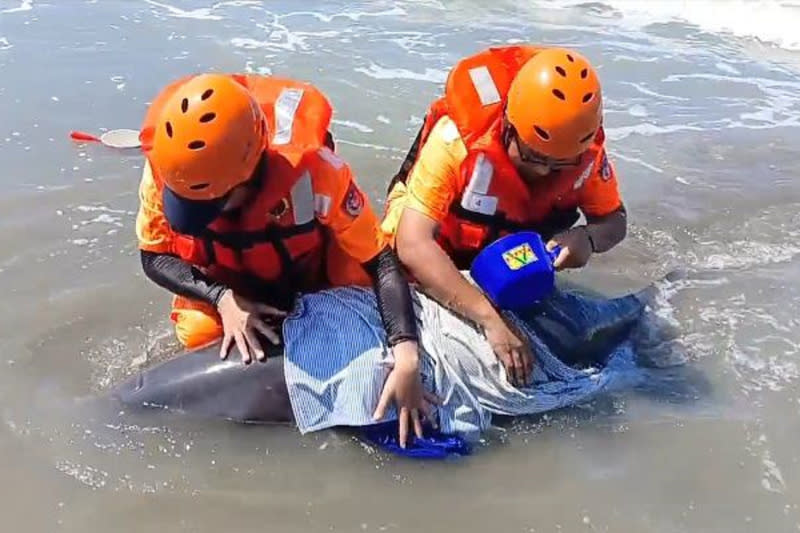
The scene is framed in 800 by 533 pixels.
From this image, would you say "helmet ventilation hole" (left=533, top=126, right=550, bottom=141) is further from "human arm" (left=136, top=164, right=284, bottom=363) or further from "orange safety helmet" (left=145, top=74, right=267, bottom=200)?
"human arm" (left=136, top=164, right=284, bottom=363)

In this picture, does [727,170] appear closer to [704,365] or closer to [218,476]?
[704,365]

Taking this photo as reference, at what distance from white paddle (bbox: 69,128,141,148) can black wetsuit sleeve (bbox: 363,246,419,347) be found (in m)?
3.27

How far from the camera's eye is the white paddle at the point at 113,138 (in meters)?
6.73

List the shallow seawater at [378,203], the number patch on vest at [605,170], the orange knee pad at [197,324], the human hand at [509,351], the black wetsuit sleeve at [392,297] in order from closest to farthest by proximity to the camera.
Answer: the shallow seawater at [378,203] → the black wetsuit sleeve at [392,297] → the human hand at [509,351] → the orange knee pad at [197,324] → the number patch on vest at [605,170]

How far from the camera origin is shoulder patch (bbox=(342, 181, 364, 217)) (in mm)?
3988

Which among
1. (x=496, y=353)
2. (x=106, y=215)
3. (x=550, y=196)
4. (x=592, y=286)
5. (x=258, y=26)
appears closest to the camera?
(x=496, y=353)

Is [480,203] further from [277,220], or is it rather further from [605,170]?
[277,220]

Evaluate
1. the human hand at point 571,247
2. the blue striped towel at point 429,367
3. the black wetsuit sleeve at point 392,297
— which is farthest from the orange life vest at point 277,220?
the human hand at point 571,247

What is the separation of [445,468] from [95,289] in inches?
90.0

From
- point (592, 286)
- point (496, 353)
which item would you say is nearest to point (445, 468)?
point (496, 353)

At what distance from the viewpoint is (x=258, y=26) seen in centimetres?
1013

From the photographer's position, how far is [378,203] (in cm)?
615

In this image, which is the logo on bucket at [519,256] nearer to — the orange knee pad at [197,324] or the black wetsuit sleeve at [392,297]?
the black wetsuit sleeve at [392,297]

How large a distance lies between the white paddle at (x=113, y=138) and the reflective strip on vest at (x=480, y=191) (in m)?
3.20
